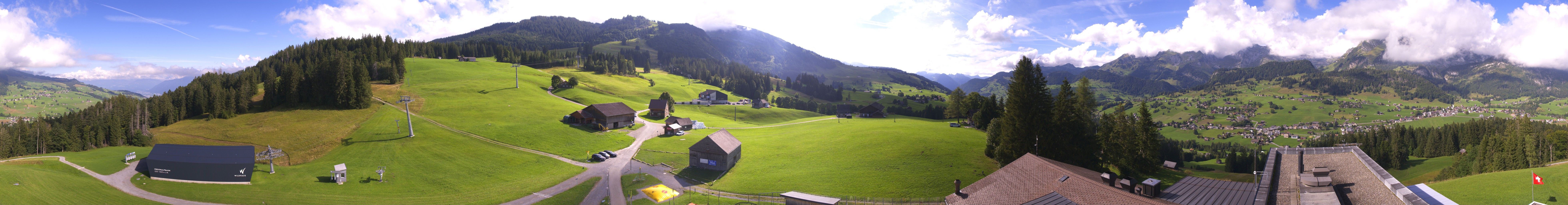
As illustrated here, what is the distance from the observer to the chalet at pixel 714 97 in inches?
4102

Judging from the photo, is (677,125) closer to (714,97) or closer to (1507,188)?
(714,97)

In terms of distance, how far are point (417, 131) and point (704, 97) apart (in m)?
58.8

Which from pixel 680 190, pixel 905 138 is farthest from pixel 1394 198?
pixel 680 190

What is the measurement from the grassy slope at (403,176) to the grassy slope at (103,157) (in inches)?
295

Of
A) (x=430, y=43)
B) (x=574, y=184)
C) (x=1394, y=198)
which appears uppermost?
(x=430, y=43)

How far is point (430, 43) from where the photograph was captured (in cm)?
14975

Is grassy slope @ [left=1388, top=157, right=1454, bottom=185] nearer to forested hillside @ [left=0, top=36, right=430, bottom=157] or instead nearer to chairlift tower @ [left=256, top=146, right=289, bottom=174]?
chairlift tower @ [left=256, top=146, right=289, bottom=174]

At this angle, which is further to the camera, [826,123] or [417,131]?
[826,123]

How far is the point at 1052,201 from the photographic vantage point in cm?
2331

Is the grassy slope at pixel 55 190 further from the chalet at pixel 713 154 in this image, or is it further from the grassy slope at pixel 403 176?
the chalet at pixel 713 154

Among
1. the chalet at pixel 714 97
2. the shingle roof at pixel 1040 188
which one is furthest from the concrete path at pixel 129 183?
the chalet at pixel 714 97

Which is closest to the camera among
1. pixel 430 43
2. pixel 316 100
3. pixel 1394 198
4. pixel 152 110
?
pixel 1394 198

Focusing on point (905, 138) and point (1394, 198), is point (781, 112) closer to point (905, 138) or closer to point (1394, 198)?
point (905, 138)

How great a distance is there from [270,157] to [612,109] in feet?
98.4
